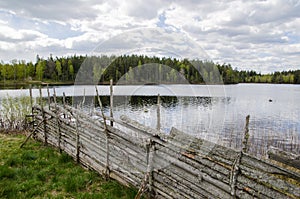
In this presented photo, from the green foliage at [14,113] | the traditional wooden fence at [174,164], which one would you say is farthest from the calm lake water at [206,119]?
the green foliage at [14,113]

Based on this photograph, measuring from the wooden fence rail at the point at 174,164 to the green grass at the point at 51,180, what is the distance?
0.27 metres

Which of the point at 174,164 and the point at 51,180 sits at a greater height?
the point at 174,164

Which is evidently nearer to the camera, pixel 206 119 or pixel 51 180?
pixel 51 180

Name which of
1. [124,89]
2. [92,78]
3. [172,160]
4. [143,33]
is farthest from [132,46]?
[172,160]

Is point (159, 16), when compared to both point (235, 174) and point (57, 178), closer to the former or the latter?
point (235, 174)

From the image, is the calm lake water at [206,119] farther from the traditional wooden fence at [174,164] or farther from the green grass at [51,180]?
the green grass at [51,180]

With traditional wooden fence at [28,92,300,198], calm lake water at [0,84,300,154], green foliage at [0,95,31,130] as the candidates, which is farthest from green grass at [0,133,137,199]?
green foliage at [0,95,31,130]

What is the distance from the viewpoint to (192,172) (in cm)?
319

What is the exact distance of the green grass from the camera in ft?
13.1

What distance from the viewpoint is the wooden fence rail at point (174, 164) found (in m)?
2.52

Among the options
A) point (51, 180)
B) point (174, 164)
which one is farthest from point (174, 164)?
point (51, 180)

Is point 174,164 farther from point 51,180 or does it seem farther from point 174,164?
point 51,180

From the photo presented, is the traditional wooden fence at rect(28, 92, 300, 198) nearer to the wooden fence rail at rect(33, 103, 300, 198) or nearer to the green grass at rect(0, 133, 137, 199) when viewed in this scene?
the wooden fence rail at rect(33, 103, 300, 198)

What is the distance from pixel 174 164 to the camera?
3.45 metres
